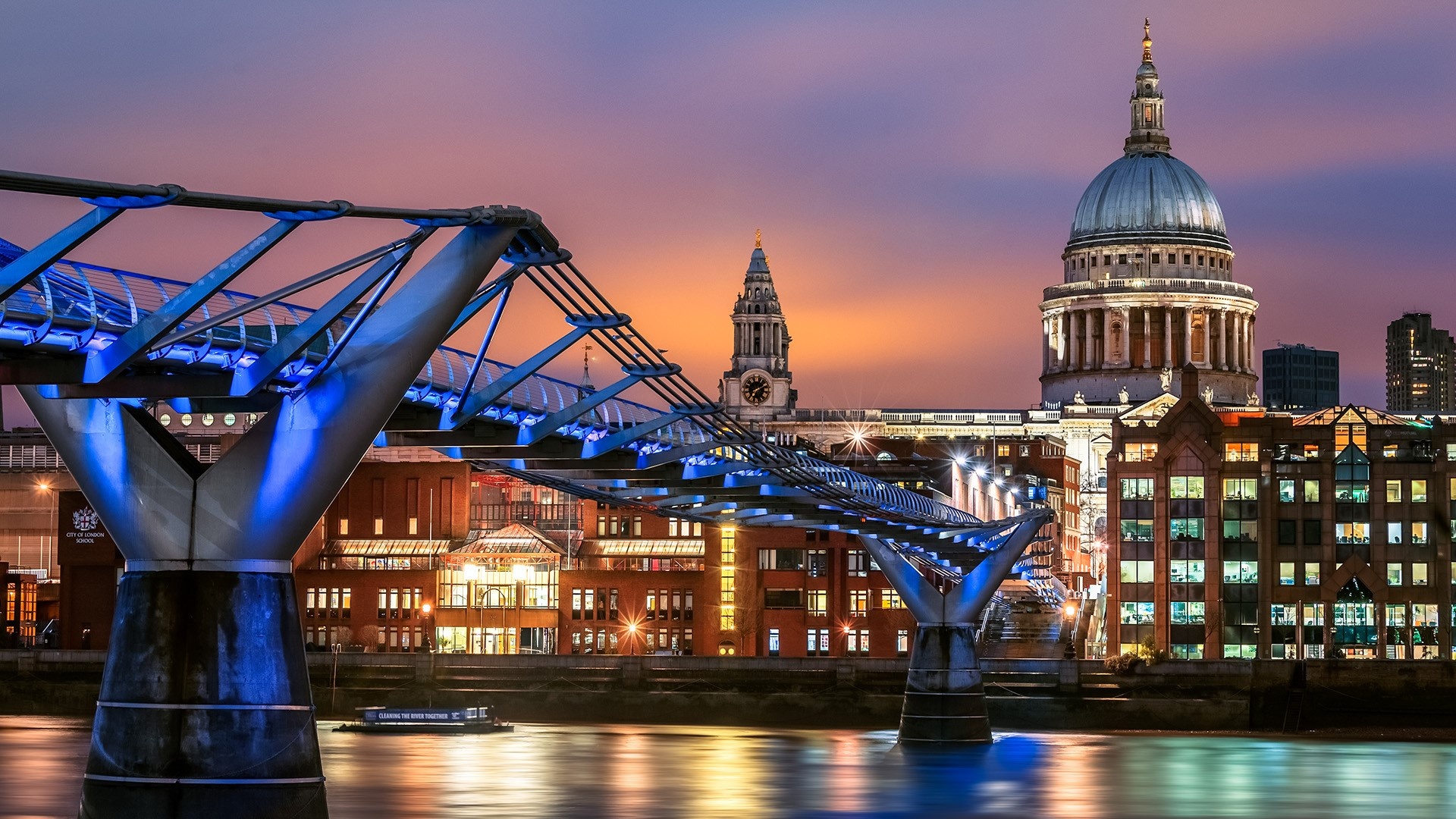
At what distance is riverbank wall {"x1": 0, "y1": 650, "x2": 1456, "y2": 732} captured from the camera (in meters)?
92.6

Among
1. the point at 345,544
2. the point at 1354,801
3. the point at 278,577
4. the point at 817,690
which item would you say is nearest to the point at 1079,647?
the point at 817,690

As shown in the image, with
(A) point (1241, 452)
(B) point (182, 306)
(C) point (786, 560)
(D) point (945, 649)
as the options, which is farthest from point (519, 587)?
(B) point (182, 306)

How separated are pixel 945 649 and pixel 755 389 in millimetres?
113448

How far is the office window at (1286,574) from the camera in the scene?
112m

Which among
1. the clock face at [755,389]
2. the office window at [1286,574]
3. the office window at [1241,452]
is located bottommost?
the office window at [1286,574]

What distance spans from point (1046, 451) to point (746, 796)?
116 meters

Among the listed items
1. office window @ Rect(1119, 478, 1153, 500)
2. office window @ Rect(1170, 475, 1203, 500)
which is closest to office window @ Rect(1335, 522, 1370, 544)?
office window @ Rect(1170, 475, 1203, 500)

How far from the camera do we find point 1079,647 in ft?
360

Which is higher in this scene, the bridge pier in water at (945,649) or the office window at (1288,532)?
the office window at (1288,532)

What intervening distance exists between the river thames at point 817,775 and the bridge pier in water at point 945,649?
4.30ft

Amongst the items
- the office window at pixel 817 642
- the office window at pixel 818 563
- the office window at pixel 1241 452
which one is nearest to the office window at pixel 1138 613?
the office window at pixel 1241 452

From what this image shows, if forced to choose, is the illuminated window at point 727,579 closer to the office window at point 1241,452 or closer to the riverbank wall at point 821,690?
the riverbank wall at point 821,690

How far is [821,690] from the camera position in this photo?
95812 millimetres

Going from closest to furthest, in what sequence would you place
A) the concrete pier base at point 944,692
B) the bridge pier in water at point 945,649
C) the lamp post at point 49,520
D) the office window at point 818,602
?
the concrete pier base at point 944,692
the bridge pier in water at point 945,649
the office window at point 818,602
the lamp post at point 49,520
